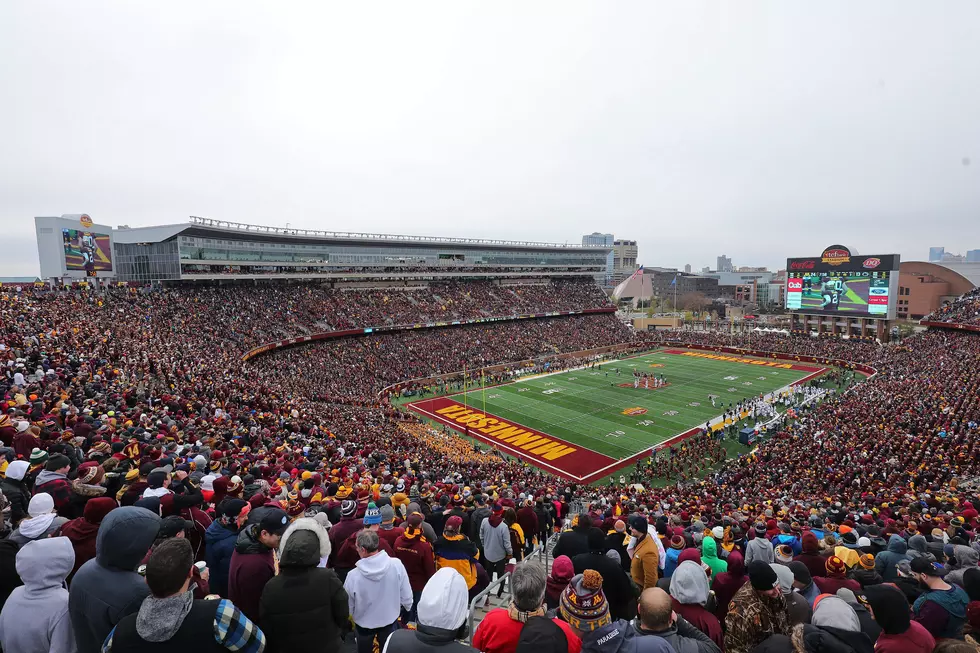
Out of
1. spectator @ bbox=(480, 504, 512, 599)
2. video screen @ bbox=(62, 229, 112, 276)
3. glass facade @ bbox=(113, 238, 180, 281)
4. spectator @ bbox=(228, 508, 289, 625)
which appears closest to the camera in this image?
spectator @ bbox=(228, 508, 289, 625)

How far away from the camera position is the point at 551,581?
4738 millimetres

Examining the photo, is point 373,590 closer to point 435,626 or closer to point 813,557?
point 435,626

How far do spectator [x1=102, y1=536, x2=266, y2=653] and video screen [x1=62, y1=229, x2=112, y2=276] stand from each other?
40.7 meters

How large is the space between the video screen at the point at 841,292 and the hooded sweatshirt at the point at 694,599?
2372 inches

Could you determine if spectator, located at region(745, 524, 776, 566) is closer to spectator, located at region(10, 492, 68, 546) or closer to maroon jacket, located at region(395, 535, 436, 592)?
maroon jacket, located at region(395, 535, 436, 592)

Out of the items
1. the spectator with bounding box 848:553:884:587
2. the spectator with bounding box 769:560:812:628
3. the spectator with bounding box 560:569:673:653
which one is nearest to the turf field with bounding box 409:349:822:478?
the spectator with bounding box 848:553:884:587

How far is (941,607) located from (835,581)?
2.59 feet

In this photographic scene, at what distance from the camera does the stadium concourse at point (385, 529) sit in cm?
324

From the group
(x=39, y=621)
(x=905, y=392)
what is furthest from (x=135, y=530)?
(x=905, y=392)

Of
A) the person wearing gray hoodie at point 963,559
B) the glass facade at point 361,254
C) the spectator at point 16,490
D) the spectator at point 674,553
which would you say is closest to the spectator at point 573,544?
the spectator at point 674,553

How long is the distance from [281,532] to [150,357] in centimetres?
1922

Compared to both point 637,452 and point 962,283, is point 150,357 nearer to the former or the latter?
point 637,452

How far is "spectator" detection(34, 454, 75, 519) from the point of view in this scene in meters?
5.07

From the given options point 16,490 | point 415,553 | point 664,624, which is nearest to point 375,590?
point 415,553
